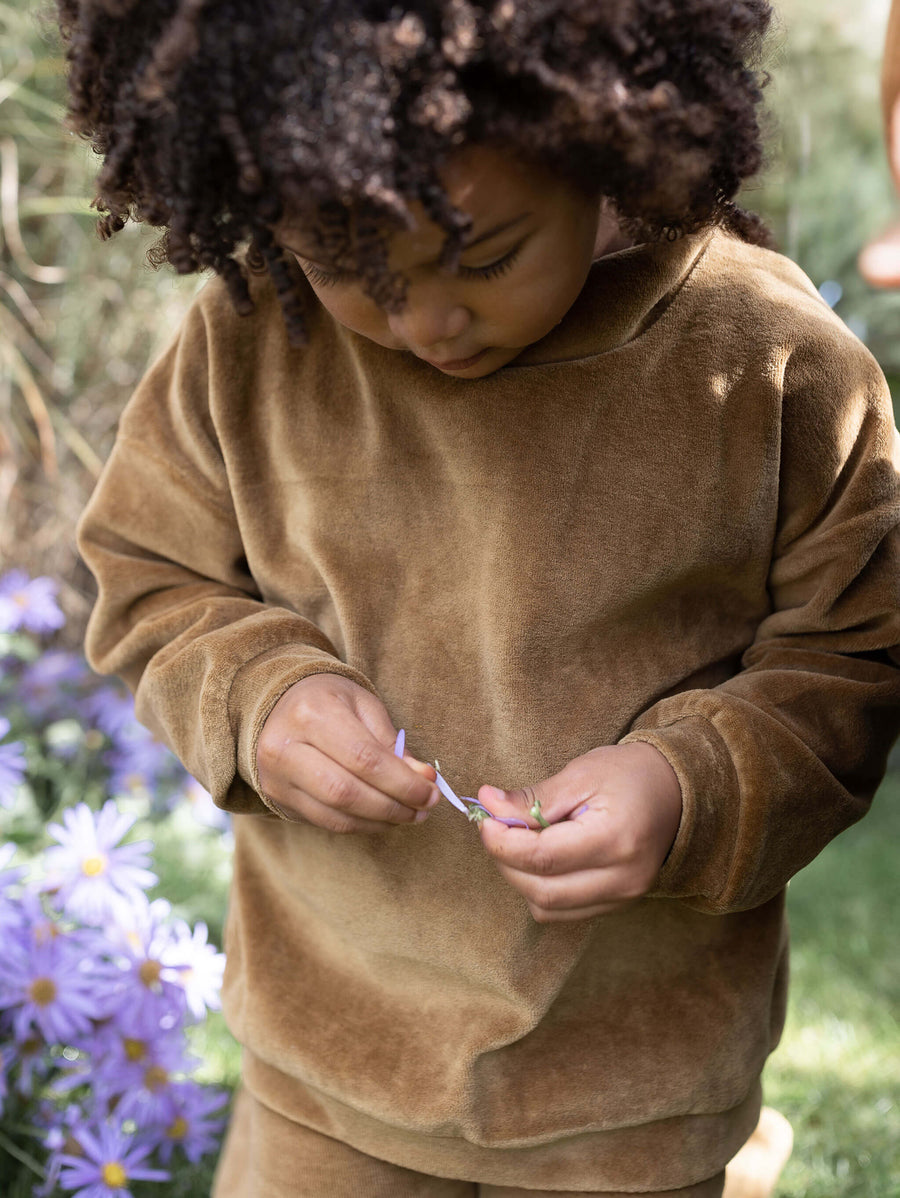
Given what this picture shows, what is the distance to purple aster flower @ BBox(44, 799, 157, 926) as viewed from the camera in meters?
2.04

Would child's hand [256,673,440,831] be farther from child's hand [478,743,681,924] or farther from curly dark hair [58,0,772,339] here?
curly dark hair [58,0,772,339]

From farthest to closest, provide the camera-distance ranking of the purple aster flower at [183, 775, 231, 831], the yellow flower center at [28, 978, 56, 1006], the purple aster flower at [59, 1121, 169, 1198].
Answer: the purple aster flower at [183, 775, 231, 831]
the yellow flower center at [28, 978, 56, 1006]
the purple aster flower at [59, 1121, 169, 1198]

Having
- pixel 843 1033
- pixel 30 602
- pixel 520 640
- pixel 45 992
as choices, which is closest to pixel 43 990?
pixel 45 992

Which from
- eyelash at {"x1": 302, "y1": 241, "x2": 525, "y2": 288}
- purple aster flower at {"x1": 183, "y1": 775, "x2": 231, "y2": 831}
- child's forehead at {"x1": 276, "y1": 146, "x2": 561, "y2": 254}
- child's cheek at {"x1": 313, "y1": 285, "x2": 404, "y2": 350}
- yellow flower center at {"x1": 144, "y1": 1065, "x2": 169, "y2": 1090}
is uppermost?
child's forehead at {"x1": 276, "y1": 146, "x2": 561, "y2": 254}

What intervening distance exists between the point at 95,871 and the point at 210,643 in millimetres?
660

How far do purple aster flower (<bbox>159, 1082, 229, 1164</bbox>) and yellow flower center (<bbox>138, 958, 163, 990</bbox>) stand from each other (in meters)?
0.17

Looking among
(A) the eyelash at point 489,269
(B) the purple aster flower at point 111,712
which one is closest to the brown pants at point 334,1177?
(A) the eyelash at point 489,269

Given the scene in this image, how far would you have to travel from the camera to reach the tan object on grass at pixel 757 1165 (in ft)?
6.10

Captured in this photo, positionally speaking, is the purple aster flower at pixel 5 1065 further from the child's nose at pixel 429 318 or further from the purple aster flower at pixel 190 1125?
the child's nose at pixel 429 318

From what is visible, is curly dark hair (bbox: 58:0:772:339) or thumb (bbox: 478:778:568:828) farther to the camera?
thumb (bbox: 478:778:568:828)

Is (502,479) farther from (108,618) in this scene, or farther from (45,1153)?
(45,1153)

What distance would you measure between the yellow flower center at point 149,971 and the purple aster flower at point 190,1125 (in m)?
0.17

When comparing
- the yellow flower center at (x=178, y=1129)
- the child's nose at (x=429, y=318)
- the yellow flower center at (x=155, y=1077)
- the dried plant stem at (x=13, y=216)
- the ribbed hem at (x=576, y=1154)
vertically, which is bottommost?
the yellow flower center at (x=178, y=1129)

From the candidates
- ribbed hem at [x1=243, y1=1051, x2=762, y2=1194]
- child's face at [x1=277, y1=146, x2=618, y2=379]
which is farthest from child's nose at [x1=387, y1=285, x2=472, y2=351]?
ribbed hem at [x1=243, y1=1051, x2=762, y2=1194]
